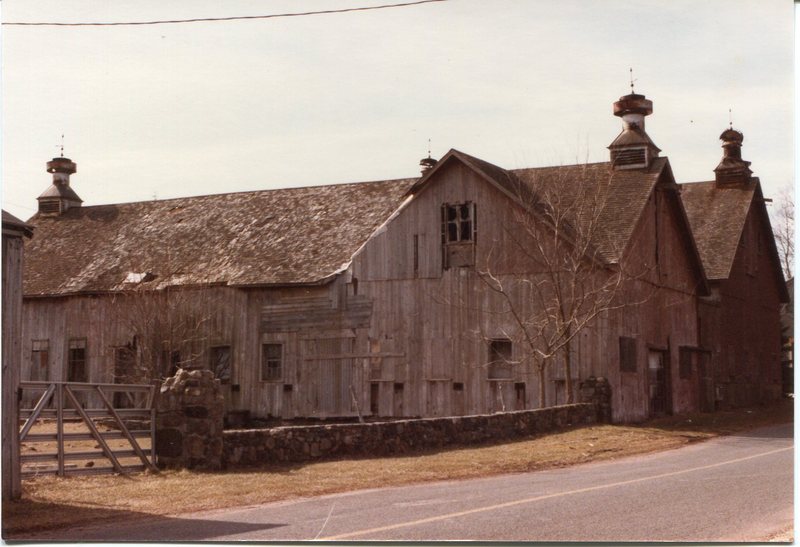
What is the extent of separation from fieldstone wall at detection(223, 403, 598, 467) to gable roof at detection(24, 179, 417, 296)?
394 inches

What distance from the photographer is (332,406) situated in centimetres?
3136

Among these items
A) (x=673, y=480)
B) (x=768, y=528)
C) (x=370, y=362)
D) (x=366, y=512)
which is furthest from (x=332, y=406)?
(x=768, y=528)

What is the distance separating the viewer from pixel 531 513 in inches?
475

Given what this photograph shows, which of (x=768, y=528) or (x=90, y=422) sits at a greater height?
(x=90, y=422)

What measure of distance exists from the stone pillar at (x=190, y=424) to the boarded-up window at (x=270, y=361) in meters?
14.7

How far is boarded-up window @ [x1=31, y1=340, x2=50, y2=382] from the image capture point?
36.1m

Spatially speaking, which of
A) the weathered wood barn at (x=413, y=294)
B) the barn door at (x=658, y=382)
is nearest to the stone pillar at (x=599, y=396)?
the weathered wood barn at (x=413, y=294)

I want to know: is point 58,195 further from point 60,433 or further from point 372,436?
point 60,433

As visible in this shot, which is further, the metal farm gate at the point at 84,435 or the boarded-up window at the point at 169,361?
the boarded-up window at the point at 169,361

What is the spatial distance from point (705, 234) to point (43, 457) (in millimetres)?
29684

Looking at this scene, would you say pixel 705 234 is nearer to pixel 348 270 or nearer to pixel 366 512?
pixel 348 270

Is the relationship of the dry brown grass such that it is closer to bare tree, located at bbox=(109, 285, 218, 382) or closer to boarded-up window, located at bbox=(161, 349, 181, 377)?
bare tree, located at bbox=(109, 285, 218, 382)

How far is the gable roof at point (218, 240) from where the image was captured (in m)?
33.4

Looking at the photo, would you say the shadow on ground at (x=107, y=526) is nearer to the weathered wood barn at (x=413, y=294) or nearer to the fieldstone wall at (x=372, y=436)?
the fieldstone wall at (x=372, y=436)
